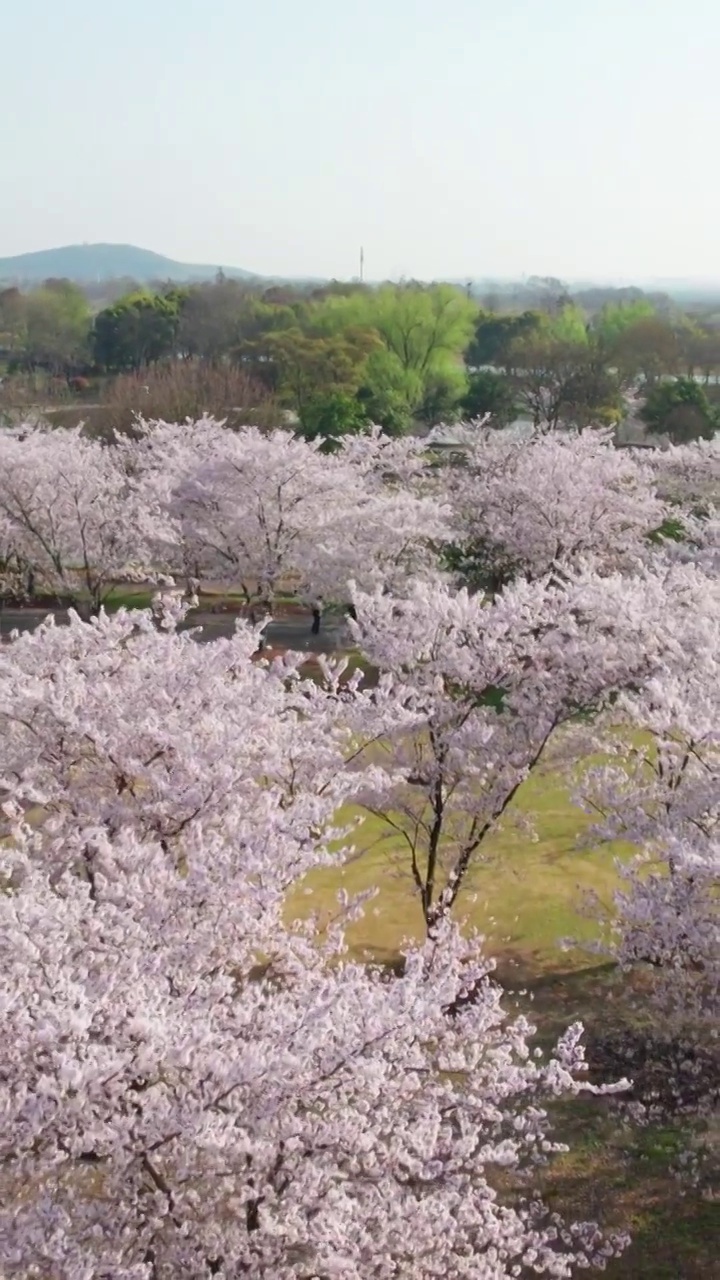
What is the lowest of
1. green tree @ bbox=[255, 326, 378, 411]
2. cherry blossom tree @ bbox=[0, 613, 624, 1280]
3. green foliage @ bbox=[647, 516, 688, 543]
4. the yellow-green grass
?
the yellow-green grass

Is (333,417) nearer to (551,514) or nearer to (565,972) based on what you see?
(551,514)

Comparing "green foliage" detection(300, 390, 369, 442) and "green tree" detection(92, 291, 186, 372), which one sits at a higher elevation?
"green tree" detection(92, 291, 186, 372)

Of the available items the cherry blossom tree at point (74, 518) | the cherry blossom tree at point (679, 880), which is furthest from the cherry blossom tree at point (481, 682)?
the cherry blossom tree at point (74, 518)

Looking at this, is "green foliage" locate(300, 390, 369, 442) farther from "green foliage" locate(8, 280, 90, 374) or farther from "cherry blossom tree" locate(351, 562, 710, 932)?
"green foliage" locate(8, 280, 90, 374)

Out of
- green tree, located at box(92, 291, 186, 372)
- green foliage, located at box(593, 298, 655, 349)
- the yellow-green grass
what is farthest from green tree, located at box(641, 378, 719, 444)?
green tree, located at box(92, 291, 186, 372)

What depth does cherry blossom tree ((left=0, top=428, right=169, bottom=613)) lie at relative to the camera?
23.1 meters

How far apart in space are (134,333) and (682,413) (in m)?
38.6

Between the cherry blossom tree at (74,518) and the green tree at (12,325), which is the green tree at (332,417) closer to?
the cherry blossom tree at (74,518)

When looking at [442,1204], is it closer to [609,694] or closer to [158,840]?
[158,840]

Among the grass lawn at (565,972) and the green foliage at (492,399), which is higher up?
the green foliage at (492,399)

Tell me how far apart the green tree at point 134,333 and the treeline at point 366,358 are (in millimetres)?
93

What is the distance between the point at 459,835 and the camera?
11.8 metres

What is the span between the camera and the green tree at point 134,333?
65188mm

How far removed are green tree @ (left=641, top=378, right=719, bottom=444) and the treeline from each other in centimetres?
6
